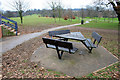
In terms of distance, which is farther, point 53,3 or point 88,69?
point 53,3

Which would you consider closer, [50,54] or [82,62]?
[82,62]

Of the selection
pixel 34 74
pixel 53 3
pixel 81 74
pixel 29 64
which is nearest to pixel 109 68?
pixel 81 74

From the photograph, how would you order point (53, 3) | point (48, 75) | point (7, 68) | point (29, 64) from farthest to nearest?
point (53, 3) < point (29, 64) < point (7, 68) < point (48, 75)

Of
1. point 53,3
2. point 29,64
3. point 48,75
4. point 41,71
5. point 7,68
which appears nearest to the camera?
point 48,75

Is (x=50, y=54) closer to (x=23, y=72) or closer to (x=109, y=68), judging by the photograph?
(x=23, y=72)

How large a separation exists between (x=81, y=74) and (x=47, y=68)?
48.4 inches

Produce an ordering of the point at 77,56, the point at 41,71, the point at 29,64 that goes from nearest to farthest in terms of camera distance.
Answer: the point at 41,71 → the point at 29,64 → the point at 77,56

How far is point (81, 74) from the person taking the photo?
3.14 metres

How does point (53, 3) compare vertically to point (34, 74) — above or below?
above

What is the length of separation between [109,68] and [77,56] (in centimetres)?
142

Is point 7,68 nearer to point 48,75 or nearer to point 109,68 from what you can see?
point 48,75

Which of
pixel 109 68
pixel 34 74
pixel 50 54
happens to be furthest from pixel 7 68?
pixel 109 68

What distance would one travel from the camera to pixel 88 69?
3.44 meters

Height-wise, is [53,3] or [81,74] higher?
[53,3]
